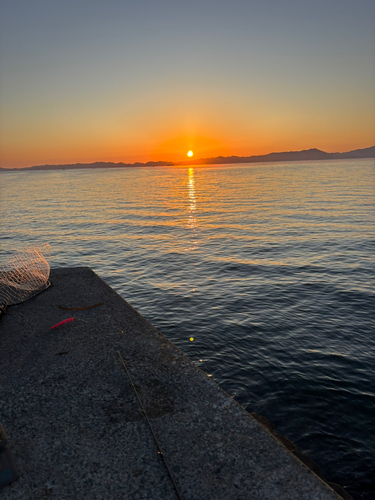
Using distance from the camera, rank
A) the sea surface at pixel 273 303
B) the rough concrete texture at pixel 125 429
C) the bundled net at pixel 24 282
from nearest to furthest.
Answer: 1. the rough concrete texture at pixel 125 429
2. the sea surface at pixel 273 303
3. the bundled net at pixel 24 282

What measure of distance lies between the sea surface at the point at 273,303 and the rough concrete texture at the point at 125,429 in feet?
7.35

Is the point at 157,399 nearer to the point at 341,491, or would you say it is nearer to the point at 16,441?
the point at 16,441

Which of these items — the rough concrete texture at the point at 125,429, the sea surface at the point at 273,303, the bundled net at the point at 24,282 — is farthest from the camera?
the bundled net at the point at 24,282

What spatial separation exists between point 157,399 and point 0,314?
6.05m

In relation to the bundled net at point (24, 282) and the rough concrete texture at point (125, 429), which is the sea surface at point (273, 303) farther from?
the bundled net at point (24, 282)

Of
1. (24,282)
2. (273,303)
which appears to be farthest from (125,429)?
(273,303)

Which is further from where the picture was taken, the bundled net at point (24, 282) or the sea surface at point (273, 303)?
the bundled net at point (24, 282)

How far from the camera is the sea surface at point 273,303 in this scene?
7.87 m

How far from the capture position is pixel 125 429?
5508 mm

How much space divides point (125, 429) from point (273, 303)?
10.3m

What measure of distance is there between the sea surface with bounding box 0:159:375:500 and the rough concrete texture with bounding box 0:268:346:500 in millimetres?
2240

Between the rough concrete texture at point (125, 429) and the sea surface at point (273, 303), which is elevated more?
the rough concrete texture at point (125, 429)

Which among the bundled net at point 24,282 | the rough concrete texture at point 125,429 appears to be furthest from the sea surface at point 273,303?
the bundled net at point 24,282

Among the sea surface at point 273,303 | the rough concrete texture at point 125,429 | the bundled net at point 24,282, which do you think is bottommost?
the sea surface at point 273,303
